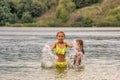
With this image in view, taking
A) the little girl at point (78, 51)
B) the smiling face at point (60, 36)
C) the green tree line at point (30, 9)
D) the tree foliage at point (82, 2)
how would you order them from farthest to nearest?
the tree foliage at point (82, 2) < the green tree line at point (30, 9) < the little girl at point (78, 51) < the smiling face at point (60, 36)

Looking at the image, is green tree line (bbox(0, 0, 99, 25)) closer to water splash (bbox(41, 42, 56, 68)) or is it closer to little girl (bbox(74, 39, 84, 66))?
water splash (bbox(41, 42, 56, 68))

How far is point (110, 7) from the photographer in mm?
167250

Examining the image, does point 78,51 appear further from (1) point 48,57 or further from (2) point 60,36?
(2) point 60,36

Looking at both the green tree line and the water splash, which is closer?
the water splash

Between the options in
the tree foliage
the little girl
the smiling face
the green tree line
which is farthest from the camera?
the tree foliage

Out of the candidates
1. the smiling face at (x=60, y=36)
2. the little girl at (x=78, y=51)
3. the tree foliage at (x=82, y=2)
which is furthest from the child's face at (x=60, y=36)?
the tree foliage at (x=82, y=2)

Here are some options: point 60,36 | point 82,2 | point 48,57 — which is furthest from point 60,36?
point 82,2

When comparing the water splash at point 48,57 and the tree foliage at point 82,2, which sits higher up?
the water splash at point 48,57

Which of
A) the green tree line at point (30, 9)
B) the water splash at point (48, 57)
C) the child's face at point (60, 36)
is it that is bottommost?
the green tree line at point (30, 9)

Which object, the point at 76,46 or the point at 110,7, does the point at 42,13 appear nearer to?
the point at 110,7

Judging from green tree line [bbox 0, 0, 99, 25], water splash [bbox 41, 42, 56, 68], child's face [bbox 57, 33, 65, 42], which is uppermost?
child's face [bbox 57, 33, 65, 42]

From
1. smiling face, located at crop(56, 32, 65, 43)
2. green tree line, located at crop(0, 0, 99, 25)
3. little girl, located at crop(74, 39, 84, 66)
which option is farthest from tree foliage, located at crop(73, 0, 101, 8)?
smiling face, located at crop(56, 32, 65, 43)

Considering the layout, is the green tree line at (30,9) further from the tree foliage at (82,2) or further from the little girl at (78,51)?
the little girl at (78,51)

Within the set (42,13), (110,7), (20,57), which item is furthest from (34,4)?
(20,57)
